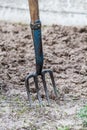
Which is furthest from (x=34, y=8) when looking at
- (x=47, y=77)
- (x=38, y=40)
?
(x=47, y=77)

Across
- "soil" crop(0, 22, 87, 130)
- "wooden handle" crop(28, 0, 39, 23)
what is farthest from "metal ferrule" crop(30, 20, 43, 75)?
"soil" crop(0, 22, 87, 130)

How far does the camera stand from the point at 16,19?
21.3 ft

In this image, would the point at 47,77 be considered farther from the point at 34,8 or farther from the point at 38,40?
the point at 34,8

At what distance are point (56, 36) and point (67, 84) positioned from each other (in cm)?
155

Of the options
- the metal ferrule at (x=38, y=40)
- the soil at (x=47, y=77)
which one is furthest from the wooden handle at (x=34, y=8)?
the soil at (x=47, y=77)

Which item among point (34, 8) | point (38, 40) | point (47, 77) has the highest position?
point (34, 8)

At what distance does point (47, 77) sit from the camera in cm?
442

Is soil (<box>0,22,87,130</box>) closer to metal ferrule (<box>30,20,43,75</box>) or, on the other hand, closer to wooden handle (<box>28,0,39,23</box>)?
metal ferrule (<box>30,20,43,75</box>)

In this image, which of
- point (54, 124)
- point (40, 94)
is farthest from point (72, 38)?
point (54, 124)

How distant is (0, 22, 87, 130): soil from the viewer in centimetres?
353

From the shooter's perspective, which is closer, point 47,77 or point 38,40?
point 38,40

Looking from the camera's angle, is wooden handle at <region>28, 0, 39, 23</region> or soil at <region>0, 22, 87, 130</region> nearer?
soil at <region>0, 22, 87, 130</region>

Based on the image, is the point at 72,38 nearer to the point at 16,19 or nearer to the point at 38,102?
the point at 16,19

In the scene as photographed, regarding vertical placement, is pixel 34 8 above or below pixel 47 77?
above
